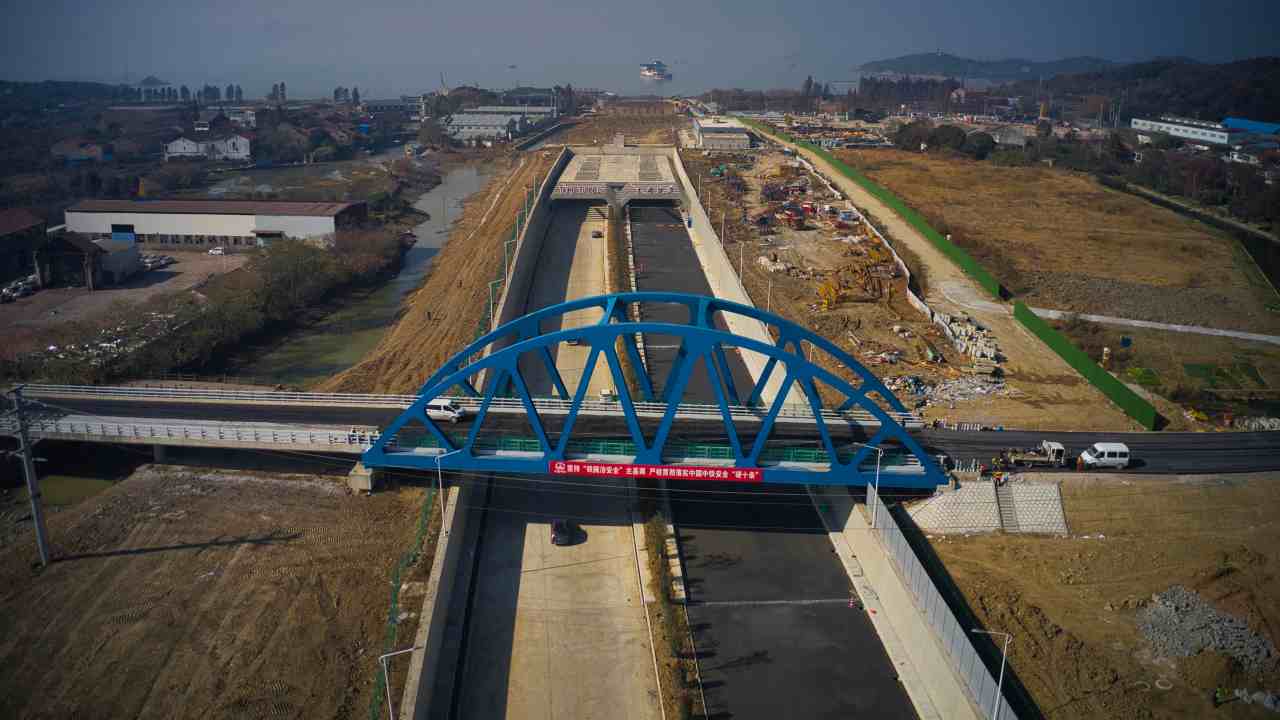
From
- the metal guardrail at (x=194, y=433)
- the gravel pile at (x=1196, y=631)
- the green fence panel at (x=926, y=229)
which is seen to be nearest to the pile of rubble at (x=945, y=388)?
the gravel pile at (x=1196, y=631)

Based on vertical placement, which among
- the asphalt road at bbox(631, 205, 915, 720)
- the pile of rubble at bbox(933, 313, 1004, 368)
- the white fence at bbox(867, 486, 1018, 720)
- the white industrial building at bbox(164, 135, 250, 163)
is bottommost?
the asphalt road at bbox(631, 205, 915, 720)

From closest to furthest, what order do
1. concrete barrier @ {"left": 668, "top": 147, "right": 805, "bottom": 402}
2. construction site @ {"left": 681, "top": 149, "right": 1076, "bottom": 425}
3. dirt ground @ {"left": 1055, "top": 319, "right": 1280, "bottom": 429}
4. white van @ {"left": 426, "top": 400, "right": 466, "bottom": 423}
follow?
white van @ {"left": 426, "top": 400, "right": 466, "bottom": 423} → dirt ground @ {"left": 1055, "top": 319, "right": 1280, "bottom": 429} → construction site @ {"left": 681, "top": 149, "right": 1076, "bottom": 425} → concrete barrier @ {"left": 668, "top": 147, "right": 805, "bottom": 402}

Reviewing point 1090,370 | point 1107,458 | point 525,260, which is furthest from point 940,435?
point 525,260

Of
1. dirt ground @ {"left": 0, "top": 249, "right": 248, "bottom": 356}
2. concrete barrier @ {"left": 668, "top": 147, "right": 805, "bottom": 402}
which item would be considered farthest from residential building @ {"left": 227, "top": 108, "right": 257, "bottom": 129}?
concrete barrier @ {"left": 668, "top": 147, "right": 805, "bottom": 402}

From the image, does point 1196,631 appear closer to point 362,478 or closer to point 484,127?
point 362,478

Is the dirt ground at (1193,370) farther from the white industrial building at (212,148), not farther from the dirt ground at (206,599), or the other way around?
the white industrial building at (212,148)

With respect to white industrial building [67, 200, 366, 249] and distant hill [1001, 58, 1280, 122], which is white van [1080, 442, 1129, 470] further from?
distant hill [1001, 58, 1280, 122]

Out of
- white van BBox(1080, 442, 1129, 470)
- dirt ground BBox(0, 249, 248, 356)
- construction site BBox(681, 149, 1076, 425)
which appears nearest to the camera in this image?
white van BBox(1080, 442, 1129, 470)

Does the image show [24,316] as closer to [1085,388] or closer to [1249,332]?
[1085,388]

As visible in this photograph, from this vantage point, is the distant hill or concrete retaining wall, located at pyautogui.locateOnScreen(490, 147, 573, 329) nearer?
concrete retaining wall, located at pyautogui.locateOnScreen(490, 147, 573, 329)
